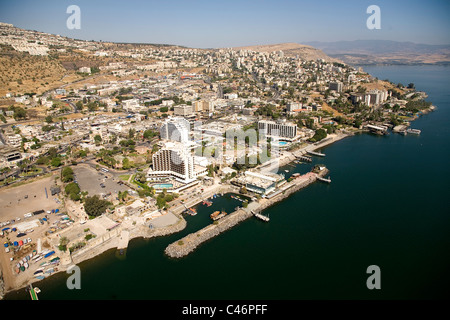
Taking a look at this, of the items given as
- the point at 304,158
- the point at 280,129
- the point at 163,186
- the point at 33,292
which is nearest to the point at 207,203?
the point at 163,186

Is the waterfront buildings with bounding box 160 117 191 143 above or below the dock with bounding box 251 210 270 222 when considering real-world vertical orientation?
above

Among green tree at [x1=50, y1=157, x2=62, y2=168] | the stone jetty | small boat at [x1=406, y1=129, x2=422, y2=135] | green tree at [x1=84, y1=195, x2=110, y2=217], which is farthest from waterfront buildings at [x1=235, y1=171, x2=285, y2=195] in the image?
small boat at [x1=406, y1=129, x2=422, y2=135]

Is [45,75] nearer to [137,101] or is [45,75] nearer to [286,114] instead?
[137,101]

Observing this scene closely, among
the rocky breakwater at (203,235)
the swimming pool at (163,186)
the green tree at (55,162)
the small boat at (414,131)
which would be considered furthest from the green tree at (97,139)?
the small boat at (414,131)

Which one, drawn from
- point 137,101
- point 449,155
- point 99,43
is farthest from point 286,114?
point 99,43

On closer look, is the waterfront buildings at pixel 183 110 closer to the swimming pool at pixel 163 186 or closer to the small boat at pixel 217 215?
the swimming pool at pixel 163 186

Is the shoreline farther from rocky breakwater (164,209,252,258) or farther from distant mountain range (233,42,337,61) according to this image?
distant mountain range (233,42,337,61)

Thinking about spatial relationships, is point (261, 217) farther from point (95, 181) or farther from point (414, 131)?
point (414, 131)
